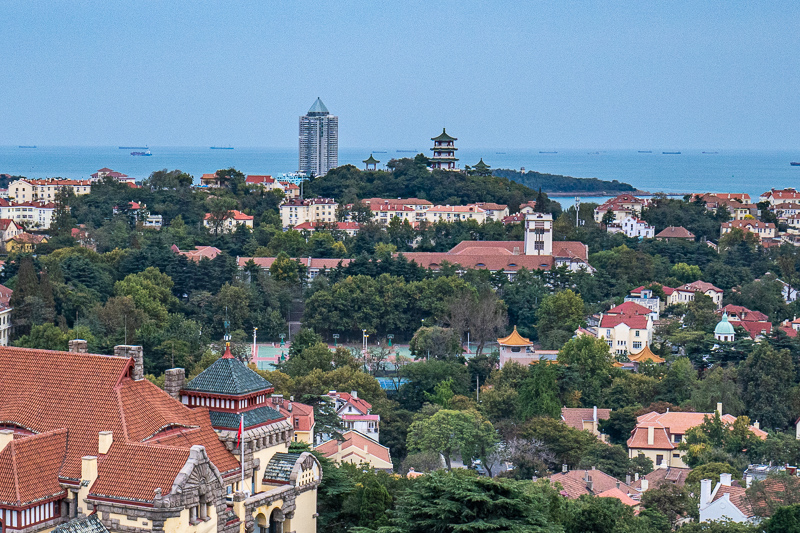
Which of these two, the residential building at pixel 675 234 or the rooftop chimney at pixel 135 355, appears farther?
the residential building at pixel 675 234

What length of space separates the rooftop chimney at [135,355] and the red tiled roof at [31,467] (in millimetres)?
1763

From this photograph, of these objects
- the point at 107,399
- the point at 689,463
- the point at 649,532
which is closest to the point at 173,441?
the point at 107,399

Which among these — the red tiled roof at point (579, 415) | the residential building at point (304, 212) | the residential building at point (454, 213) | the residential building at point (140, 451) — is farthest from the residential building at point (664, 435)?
A: the residential building at point (304, 212)

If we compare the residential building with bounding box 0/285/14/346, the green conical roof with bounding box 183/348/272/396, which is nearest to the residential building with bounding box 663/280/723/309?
the residential building with bounding box 0/285/14/346

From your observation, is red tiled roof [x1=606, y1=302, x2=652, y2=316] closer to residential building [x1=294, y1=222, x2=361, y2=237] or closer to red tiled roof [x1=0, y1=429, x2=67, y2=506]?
residential building [x1=294, y1=222, x2=361, y2=237]

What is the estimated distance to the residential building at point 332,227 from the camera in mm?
87806

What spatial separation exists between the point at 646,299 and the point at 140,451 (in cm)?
5063

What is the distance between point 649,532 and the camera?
82.5 feet

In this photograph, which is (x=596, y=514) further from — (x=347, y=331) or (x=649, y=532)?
(x=347, y=331)

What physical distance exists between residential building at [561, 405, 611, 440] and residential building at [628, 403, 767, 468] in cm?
218

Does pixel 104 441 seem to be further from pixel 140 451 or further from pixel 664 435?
pixel 664 435

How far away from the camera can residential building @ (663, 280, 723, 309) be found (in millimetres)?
69000

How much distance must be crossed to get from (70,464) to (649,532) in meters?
12.2

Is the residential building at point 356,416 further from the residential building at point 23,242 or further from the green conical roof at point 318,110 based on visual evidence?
the green conical roof at point 318,110
